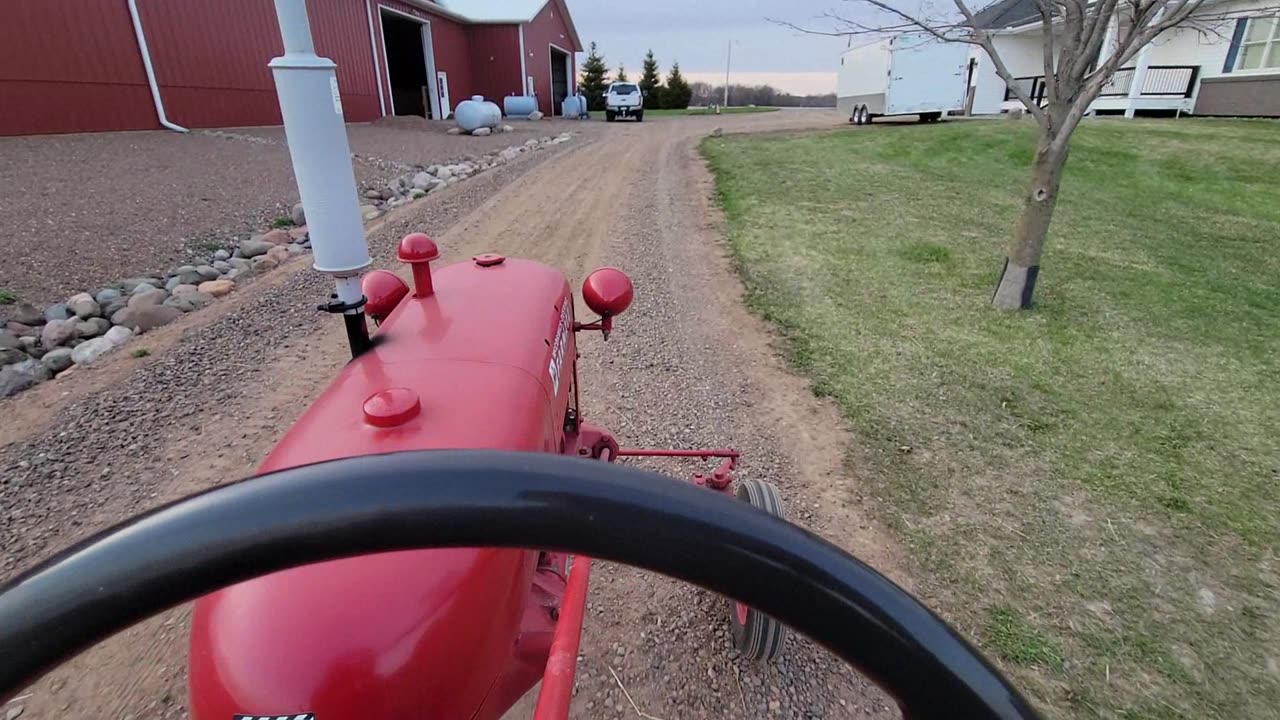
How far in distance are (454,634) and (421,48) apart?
31.1 m

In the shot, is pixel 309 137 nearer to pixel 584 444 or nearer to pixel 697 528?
pixel 584 444

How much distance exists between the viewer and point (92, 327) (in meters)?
5.41

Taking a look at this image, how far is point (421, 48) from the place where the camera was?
90.8ft

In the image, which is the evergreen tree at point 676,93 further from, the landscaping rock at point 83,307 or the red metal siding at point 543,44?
the landscaping rock at point 83,307

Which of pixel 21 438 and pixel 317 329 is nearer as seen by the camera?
pixel 21 438

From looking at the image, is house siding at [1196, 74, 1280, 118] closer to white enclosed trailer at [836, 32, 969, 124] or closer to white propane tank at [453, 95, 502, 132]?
white enclosed trailer at [836, 32, 969, 124]

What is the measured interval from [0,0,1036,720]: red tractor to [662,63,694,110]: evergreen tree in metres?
53.4

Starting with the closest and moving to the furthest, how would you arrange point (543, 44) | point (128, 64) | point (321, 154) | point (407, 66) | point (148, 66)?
point (321, 154) < point (128, 64) < point (148, 66) < point (407, 66) < point (543, 44)

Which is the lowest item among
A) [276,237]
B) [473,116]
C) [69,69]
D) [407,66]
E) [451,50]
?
[276,237]

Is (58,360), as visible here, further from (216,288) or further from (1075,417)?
(1075,417)

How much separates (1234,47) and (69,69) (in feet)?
88.8

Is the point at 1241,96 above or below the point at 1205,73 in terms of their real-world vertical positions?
below

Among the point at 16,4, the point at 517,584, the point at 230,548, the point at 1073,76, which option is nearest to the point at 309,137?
the point at 517,584

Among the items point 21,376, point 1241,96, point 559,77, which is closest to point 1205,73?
point 1241,96
